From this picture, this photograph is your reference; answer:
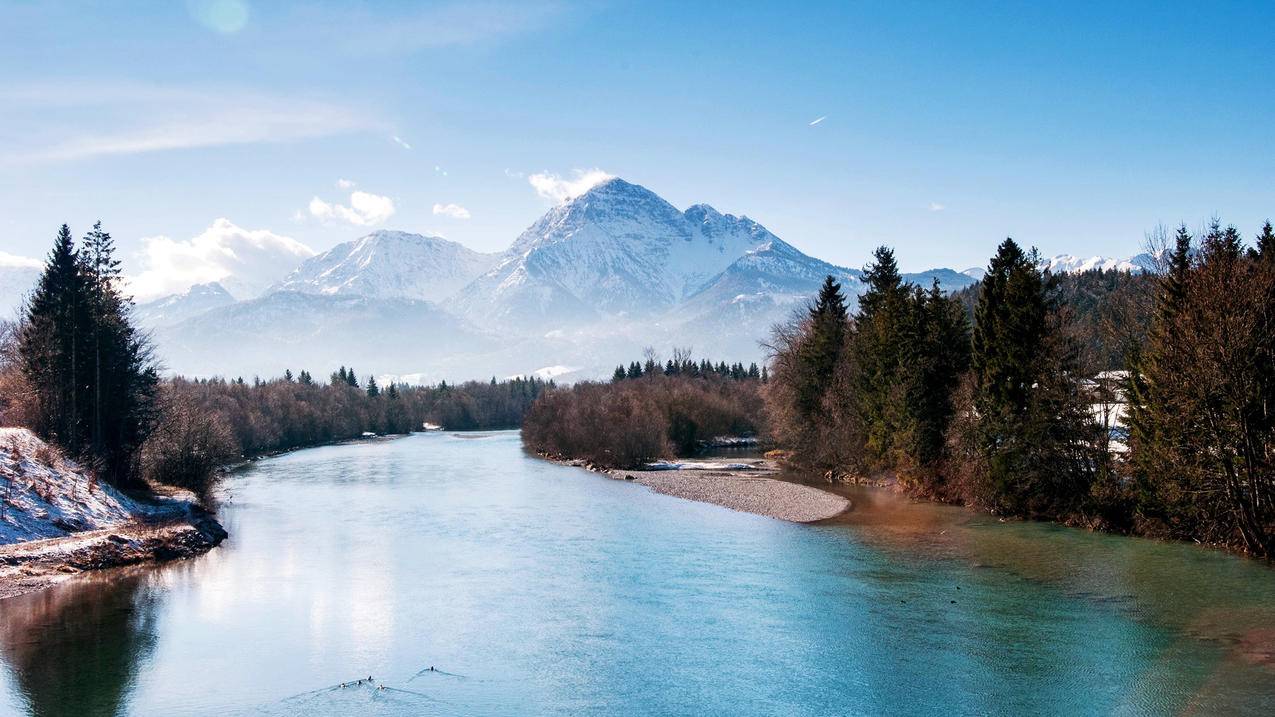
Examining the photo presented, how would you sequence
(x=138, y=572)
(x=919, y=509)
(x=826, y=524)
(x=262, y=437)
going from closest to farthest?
1. (x=138, y=572)
2. (x=826, y=524)
3. (x=919, y=509)
4. (x=262, y=437)

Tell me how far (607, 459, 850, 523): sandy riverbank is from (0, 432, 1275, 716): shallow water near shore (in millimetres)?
7003

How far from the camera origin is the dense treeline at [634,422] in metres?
90.4

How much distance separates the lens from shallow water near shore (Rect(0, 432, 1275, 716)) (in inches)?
825

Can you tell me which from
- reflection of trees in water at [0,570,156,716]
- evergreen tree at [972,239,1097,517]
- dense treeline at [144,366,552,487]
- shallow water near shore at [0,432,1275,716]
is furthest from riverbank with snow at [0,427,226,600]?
evergreen tree at [972,239,1097,517]

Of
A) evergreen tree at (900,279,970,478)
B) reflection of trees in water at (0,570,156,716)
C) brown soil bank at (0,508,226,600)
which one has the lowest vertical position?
reflection of trees in water at (0,570,156,716)

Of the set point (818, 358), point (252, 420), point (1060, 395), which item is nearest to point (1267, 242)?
point (1060, 395)

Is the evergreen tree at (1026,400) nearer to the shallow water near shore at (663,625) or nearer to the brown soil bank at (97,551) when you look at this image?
the shallow water near shore at (663,625)

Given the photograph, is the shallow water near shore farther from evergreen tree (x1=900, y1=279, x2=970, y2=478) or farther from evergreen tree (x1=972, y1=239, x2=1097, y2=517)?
evergreen tree (x1=900, y1=279, x2=970, y2=478)

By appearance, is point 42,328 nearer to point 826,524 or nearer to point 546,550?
point 546,550

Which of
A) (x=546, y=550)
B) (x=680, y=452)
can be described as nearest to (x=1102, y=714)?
(x=546, y=550)

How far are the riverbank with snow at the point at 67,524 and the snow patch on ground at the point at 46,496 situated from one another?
37mm

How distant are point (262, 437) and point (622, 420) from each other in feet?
197

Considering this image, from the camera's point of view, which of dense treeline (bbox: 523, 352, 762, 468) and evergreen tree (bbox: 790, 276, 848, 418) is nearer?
evergreen tree (bbox: 790, 276, 848, 418)

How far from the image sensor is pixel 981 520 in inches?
1839
